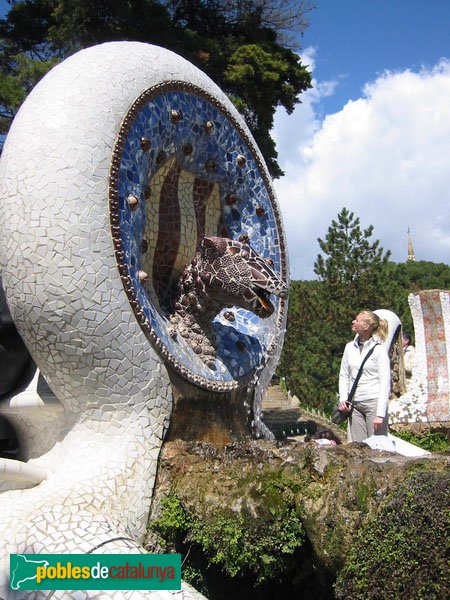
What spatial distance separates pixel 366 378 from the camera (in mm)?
5293

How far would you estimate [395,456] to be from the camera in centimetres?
350

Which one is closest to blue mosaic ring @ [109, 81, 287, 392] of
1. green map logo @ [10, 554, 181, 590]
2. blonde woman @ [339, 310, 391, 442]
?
blonde woman @ [339, 310, 391, 442]

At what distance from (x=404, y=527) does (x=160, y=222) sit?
278 centimetres

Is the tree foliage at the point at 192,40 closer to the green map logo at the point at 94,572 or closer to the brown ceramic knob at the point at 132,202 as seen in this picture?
the brown ceramic knob at the point at 132,202

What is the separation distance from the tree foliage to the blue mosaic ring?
6.88 metres

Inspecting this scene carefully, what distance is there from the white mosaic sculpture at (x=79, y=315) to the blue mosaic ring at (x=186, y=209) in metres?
0.15

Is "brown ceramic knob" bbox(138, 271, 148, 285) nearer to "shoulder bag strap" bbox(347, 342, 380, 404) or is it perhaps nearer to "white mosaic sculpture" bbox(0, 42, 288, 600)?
"white mosaic sculpture" bbox(0, 42, 288, 600)

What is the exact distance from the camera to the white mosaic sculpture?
3.50m

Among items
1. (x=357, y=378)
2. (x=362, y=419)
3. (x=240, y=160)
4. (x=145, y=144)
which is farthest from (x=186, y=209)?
(x=362, y=419)

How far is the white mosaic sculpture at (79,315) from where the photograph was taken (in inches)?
138

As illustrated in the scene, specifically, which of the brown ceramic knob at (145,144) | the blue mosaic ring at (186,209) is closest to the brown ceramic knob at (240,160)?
the blue mosaic ring at (186,209)

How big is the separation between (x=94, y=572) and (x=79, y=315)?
1.26 metres

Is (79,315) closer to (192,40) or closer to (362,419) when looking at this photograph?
(362,419)

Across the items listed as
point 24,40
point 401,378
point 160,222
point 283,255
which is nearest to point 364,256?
point 401,378
